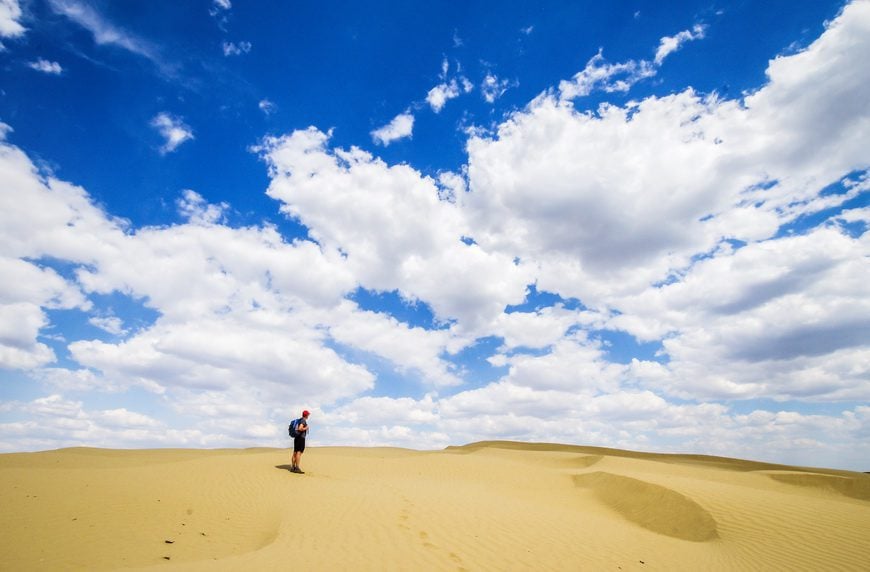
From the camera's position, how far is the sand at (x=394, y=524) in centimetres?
815

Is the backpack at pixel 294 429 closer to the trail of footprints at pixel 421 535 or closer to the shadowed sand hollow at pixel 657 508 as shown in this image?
the trail of footprints at pixel 421 535

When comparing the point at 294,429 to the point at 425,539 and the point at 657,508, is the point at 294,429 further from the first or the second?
the point at 657,508

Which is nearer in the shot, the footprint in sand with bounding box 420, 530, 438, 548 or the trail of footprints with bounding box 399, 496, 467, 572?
the trail of footprints with bounding box 399, 496, 467, 572

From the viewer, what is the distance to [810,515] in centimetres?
1186

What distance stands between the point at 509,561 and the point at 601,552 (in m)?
2.66

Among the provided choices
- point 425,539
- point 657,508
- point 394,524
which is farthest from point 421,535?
point 657,508

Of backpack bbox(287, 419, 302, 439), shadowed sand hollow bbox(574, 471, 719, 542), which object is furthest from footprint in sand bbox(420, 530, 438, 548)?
backpack bbox(287, 419, 302, 439)

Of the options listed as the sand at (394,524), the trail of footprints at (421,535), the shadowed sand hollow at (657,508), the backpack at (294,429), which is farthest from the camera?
the backpack at (294,429)

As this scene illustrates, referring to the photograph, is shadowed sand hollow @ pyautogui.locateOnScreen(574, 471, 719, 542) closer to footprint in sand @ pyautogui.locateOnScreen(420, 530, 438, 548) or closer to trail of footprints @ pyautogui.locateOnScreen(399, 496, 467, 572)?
trail of footprints @ pyautogui.locateOnScreen(399, 496, 467, 572)

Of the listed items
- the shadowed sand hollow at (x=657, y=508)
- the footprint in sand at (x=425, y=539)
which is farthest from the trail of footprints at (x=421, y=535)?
the shadowed sand hollow at (x=657, y=508)

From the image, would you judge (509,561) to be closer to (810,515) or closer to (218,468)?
(810,515)

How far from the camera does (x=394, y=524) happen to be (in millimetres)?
10078

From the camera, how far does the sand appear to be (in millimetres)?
8148

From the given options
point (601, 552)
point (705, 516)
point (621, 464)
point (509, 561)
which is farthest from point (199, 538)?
point (621, 464)
